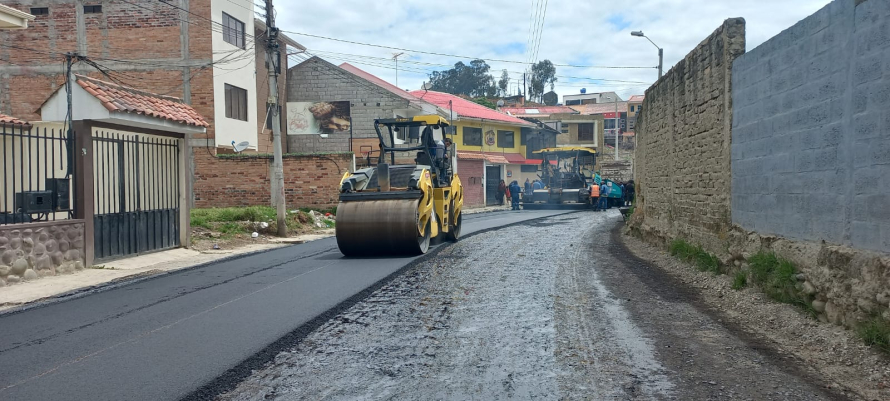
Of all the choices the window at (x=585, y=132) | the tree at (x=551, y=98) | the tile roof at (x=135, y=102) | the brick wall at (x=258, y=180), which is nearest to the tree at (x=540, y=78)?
the tree at (x=551, y=98)

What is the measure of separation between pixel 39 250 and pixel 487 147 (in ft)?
105

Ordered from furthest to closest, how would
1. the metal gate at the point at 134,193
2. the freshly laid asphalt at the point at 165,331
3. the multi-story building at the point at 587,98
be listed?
1. the multi-story building at the point at 587,98
2. the metal gate at the point at 134,193
3. the freshly laid asphalt at the point at 165,331

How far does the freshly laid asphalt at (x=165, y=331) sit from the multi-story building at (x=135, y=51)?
604 inches

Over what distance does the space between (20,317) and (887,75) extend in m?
8.33

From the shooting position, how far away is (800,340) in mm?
5855

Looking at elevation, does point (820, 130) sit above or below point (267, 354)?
above

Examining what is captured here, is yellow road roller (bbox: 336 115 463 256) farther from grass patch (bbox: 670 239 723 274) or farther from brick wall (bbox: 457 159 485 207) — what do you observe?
brick wall (bbox: 457 159 485 207)

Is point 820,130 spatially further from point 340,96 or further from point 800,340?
point 340,96

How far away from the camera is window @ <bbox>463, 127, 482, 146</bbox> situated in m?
38.9

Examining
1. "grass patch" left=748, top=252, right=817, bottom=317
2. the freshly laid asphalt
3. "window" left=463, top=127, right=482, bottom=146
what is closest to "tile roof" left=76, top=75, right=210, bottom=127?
the freshly laid asphalt

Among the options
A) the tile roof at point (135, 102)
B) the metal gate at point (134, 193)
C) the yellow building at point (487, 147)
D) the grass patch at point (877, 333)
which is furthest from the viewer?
the yellow building at point (487, 147)

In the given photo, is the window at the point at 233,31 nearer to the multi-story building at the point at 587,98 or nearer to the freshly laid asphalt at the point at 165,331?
the freshly laid asphalt at the point at 165,331

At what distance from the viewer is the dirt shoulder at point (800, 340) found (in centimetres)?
473

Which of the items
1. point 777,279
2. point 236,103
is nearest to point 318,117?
point 236,103
